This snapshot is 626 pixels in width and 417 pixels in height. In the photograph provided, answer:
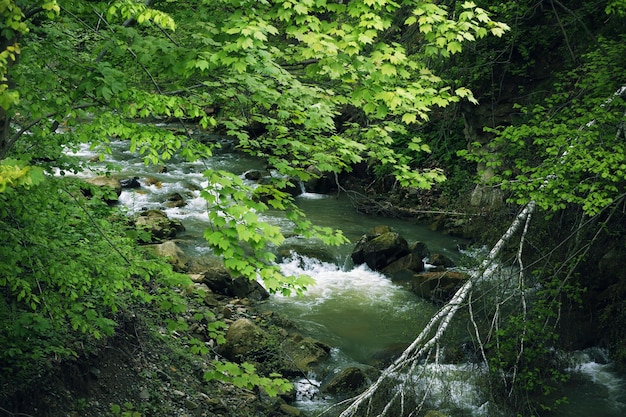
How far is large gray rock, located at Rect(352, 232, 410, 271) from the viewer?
1485 centimetres

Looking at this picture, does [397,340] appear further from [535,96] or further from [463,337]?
[535,96]

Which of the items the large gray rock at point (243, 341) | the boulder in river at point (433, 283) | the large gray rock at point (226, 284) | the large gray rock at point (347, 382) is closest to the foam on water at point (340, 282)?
the boulder in river at point (433, 283)

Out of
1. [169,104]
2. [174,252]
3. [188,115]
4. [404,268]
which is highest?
[169,104]

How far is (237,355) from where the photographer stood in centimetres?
940

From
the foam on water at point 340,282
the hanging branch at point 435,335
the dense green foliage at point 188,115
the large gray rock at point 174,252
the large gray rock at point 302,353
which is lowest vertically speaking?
the foam on water at point 340,282

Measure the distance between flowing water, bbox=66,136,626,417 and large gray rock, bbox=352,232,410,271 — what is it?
0.81ft

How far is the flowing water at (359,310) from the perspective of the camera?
29.5 ft

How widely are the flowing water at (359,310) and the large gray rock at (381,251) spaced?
25 centimetres

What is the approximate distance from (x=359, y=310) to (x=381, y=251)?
2.59m

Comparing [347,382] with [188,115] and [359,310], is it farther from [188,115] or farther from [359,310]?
[188,115]

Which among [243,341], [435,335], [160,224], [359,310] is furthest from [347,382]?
[160,224]

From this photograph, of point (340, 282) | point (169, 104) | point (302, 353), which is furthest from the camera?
point (340, 282)

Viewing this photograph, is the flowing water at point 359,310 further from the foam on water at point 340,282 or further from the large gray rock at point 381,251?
the large gray rock at point 381,251

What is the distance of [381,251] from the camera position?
585 inches
